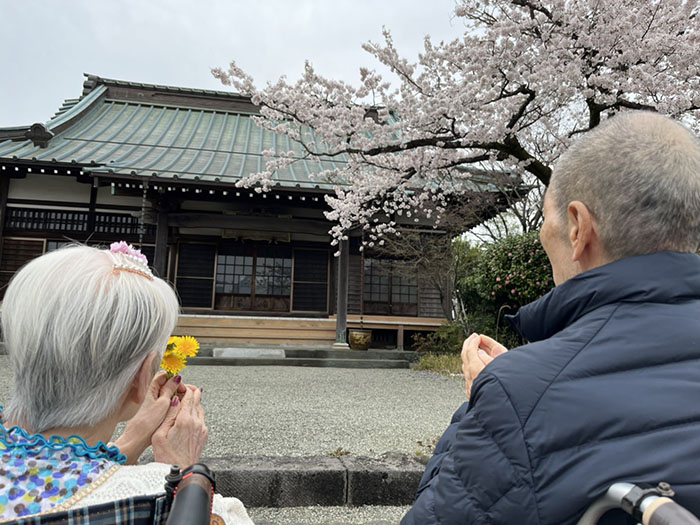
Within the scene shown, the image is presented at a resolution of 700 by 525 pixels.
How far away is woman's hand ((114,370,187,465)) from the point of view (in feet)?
3.53

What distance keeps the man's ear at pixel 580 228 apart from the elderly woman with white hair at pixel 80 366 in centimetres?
84

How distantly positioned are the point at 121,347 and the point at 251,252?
969 centimetres

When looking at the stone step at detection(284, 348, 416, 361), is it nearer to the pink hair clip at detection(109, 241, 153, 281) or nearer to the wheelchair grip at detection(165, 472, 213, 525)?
the pink hair clip at detection(109, 241, 153, 281)

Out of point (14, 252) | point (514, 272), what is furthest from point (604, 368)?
point (14, 252)

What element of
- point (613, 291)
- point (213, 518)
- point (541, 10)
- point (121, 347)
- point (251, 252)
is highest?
point (541, 10)

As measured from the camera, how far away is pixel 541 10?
468cm

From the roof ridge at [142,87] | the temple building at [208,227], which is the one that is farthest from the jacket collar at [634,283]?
the roof ridge at [142,87]

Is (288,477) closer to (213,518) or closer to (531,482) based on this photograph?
(213,518)

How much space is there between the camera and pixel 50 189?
9.20 m

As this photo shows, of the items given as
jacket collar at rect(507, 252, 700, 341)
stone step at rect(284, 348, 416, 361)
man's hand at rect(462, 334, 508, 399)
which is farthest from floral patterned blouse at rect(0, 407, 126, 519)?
stone step at rect(284, 348, 416, 361)

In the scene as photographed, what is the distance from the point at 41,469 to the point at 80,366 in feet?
0.58

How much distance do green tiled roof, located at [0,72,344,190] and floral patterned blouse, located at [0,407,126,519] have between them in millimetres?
7485

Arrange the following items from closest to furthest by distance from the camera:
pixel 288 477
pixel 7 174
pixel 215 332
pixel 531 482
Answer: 1. pixel 531 482
2. pixel 288 477
3. pixel 7 174
4. pixel 215 332

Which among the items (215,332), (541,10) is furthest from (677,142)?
(215,332)
